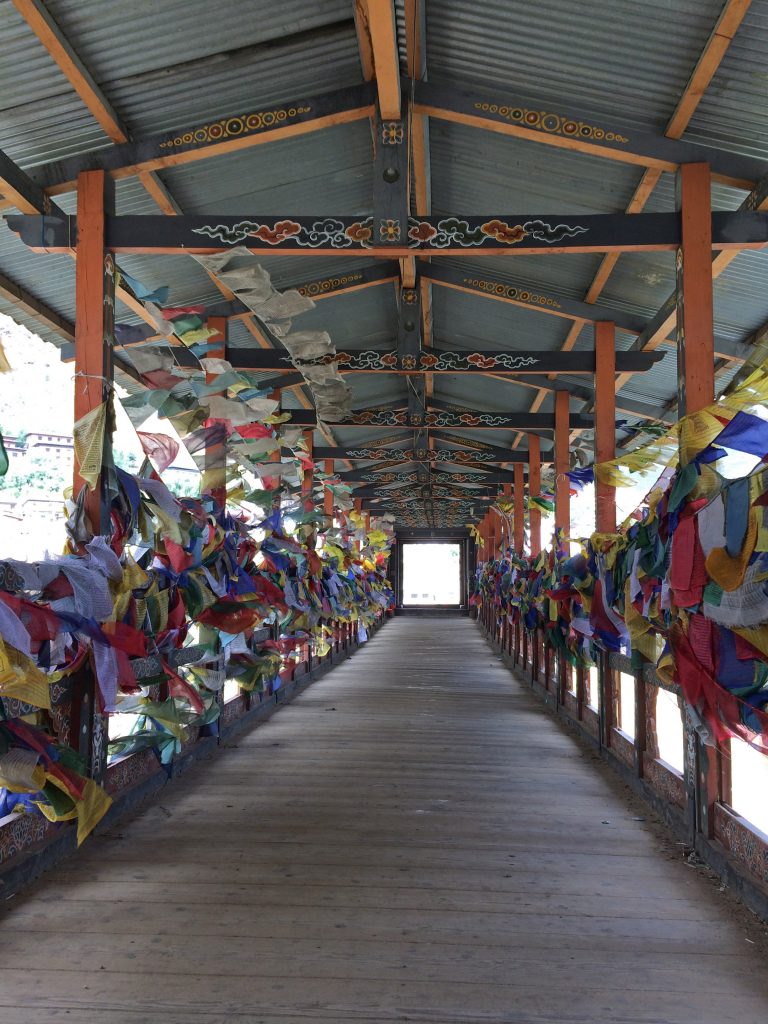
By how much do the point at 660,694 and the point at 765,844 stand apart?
1.22m

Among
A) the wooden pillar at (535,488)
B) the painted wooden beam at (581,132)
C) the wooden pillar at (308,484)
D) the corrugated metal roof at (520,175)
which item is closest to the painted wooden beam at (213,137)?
the painted wooden beam at (581,132)

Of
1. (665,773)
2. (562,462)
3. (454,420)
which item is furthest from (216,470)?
(454,420)

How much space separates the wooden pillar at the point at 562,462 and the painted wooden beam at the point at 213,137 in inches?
139

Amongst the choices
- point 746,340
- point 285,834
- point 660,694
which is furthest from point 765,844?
point 746,340

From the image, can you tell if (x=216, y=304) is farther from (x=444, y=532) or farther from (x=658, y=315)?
(x=444, y=532)

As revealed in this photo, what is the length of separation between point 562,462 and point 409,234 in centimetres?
370

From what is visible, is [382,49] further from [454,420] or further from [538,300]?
[454,420]

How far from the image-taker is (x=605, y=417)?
5.39m

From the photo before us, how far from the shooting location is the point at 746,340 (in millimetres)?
5598

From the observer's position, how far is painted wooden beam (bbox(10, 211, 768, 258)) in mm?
3773

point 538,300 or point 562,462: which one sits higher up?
point 538,300

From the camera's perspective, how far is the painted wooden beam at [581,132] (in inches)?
144

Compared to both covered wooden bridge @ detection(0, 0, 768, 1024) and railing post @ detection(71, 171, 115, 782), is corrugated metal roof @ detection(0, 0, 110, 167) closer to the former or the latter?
covered wooden bridge @ detection(0, 0, 768, 1024)

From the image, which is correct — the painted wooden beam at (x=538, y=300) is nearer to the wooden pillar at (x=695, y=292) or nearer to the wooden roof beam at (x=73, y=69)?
the wooden pillar at (x=695, y=292)
